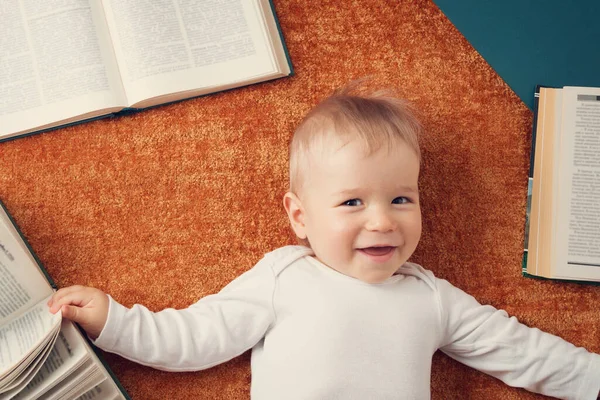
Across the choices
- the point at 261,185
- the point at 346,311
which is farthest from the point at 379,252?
the point at 261,185

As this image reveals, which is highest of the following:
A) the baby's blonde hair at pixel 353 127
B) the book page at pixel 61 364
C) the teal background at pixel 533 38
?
the teal background at pixel 533 38

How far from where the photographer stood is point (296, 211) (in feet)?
3.16

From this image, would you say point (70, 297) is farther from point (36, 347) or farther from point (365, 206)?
point (365, 206)

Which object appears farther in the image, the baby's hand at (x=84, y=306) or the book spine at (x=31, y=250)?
the book spine at (x=31, y=250)

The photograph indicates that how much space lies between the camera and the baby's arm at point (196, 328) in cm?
91

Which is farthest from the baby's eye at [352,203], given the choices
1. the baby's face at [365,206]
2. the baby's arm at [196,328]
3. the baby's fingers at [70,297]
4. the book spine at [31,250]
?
the book spine at [31,250]

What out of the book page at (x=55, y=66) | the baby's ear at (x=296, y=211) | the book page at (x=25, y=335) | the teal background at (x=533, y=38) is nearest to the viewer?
the book page at (x=25, y=335)

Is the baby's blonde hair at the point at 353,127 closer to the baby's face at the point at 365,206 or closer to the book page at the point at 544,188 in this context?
the baby's face at the point at 365,206

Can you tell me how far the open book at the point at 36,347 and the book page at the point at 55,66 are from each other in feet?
0.81

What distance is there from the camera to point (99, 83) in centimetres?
106

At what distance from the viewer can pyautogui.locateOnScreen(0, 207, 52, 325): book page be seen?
912 mm

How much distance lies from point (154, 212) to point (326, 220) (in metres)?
0.39

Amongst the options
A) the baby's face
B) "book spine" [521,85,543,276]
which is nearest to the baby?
the baby's face

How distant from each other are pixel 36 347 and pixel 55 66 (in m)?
0.56
